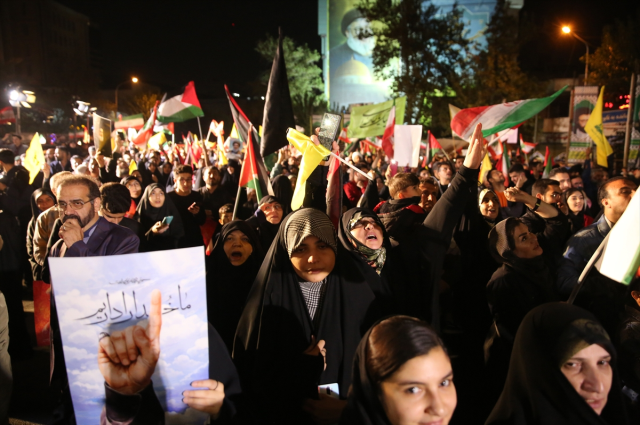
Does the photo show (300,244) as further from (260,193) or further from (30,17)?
(30,17)

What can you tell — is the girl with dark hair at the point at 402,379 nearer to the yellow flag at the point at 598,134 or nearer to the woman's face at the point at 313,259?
the woman's face at the point at 313,259

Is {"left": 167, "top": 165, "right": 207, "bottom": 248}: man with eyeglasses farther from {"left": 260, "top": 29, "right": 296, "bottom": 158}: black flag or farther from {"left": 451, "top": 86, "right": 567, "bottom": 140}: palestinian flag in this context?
{"left": 451, "top": 86, "right": 567, "bottom": 140}: palestinian flag

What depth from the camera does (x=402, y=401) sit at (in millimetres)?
1504

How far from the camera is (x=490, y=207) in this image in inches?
187

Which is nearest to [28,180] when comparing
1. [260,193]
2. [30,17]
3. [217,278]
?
[260,193]

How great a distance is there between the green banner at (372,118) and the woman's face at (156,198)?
17.0 ft

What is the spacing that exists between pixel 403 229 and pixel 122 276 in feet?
8.70

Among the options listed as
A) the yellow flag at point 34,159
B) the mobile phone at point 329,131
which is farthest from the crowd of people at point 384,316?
the yellow flag at point 34,159

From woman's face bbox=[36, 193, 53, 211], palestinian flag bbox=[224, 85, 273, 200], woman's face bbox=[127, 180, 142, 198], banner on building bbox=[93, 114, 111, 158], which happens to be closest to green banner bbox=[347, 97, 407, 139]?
palestinian flag bbox=[224, 85, 273, 200]

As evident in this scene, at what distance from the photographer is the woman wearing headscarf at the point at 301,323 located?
7.28 ft

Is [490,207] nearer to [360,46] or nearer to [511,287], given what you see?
[511,287]

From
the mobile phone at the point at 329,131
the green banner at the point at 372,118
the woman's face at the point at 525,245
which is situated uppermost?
the green banner at the point at 372,118

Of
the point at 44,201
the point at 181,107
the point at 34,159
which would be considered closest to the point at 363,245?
the point at 44,201

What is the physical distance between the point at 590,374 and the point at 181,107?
9.76 m
